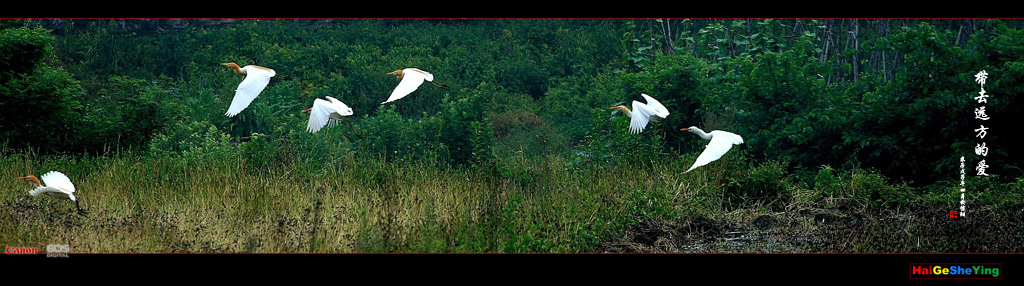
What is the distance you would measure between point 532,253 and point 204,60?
10.5 metres

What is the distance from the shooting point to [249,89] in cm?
605

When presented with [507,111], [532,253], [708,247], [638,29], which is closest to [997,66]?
[708,247]

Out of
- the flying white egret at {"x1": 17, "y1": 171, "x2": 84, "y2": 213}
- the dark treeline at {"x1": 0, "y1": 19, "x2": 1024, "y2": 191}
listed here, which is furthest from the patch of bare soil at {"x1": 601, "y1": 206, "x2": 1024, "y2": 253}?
the flying white egret at {"x1": 17, "y1": 171, "x2": 84, "y2": 213}

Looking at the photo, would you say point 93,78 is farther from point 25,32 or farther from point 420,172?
point 420,172

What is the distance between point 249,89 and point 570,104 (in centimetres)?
752

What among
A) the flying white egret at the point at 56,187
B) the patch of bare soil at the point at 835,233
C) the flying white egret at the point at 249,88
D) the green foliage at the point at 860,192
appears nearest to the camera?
the flying white egret at the point at 56,187

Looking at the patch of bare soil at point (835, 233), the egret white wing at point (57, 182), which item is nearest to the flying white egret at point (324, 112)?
the egret white wing at point (57, 182)

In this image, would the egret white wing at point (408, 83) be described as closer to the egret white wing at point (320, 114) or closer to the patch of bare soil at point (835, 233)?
the egret white wing at point (320, 114)

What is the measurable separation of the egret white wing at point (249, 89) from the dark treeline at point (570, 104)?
47.9 inches

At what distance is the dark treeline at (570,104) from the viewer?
283 inches

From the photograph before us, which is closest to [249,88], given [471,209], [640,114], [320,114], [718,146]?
[320,114]

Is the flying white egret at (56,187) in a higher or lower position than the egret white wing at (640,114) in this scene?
lower

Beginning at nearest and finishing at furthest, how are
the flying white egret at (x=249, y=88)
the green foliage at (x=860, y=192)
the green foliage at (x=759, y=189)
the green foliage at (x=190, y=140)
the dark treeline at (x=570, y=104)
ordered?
the flying white egret at (x=249, y=88) → the green foliage at (x=860, y=192) → the green foliage at (x=759, y=189) → the dark treeline at (x=570, y=104) → the green foliage at (x=190, y=140)

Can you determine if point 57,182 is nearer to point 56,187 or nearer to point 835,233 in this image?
point 56,187
